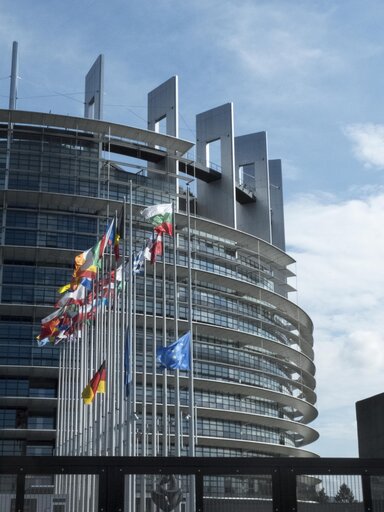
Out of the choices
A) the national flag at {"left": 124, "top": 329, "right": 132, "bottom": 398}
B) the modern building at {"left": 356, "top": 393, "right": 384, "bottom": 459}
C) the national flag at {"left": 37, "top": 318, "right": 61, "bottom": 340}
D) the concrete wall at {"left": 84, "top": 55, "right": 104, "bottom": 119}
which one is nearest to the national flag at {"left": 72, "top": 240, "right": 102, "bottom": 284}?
the national flag at {"left": 124, "top": 329, "right": 132, "bottom": 398}

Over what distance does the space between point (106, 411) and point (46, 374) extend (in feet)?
124

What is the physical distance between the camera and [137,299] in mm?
85375

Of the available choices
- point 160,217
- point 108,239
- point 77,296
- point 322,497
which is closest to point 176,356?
point 160,217

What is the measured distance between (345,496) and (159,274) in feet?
254

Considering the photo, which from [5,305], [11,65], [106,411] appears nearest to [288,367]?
[5,305]

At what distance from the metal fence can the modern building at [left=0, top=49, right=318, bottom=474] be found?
63.1 meters

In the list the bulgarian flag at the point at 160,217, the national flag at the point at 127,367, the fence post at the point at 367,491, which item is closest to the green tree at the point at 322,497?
the fence post at the point at 367,491

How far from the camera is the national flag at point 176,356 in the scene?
40094 mm

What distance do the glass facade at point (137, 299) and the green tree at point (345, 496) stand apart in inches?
2584

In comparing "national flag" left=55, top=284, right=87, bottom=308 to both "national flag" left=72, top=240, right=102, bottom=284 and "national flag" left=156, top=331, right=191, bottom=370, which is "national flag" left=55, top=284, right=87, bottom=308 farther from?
"national flag" left=156, top=331, right=191, bottom=370

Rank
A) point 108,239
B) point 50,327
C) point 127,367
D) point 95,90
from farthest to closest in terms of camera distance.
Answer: point 95,90
point 50,327
point 108,239
point 127,367

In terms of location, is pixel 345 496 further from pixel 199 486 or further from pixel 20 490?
pixel 20 490

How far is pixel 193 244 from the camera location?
9725 centimetres

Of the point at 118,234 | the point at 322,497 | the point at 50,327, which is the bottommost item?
the point at 322,497
